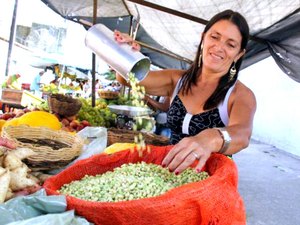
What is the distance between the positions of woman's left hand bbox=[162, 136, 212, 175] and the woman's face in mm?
802

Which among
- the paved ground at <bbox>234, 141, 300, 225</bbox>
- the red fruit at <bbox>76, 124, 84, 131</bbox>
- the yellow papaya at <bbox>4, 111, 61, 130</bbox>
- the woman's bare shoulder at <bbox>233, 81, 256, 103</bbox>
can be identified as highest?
the woman's bare shoulder at <bbox>233, 81, 256, 103</bbox>

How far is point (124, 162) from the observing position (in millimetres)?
1597

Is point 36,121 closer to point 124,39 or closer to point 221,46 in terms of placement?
point 124,39

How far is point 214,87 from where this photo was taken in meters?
2.02

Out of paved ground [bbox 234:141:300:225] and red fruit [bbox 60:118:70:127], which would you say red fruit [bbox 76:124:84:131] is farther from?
paved ground [bbox 234:141:300:225]

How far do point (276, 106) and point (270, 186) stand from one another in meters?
5.66

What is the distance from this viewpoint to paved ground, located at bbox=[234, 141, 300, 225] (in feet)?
15.8

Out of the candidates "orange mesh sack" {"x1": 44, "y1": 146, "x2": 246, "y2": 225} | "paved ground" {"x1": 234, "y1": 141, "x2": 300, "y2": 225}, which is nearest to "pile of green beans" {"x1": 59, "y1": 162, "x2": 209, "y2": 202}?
"orange mesh sack" {"x1": 44, "y1": 146, "x2": 246, "y2": 225}

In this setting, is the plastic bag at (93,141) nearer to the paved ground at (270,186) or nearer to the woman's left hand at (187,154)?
the woman's left hand at (187,154)

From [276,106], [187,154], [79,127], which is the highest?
[276,106]

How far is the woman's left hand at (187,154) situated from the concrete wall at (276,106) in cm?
962

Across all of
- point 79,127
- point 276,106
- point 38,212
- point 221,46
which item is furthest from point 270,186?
point 38,212

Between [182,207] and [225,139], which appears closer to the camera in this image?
[182,207]

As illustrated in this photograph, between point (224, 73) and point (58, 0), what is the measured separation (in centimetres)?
425
